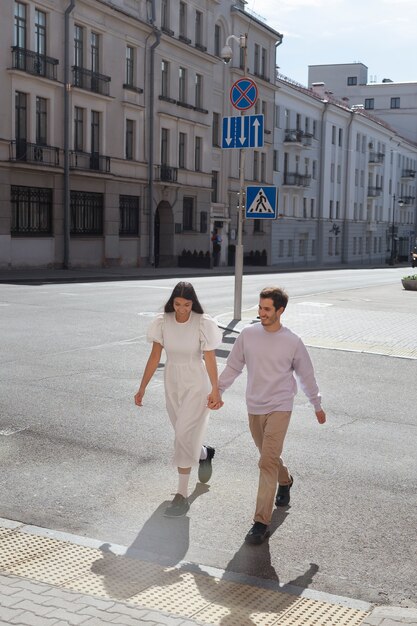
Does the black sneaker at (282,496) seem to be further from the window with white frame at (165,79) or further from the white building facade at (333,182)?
the white building facade at (333,182)

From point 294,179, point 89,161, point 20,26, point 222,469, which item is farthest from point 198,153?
point 222,469

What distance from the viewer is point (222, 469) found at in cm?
705

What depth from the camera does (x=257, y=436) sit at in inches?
228

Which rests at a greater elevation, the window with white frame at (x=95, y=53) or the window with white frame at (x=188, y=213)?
the window with white frame at (x=95, y=53)

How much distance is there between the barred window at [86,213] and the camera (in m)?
37.1

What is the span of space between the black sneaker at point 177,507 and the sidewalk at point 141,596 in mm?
690

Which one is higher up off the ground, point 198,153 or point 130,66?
point 130,66

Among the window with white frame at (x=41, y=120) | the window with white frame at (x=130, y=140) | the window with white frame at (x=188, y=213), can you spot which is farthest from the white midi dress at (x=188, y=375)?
the window with white frame at (x=188, y=213)

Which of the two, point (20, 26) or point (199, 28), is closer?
→ point (20, 26)

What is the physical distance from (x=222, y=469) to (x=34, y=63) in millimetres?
29957

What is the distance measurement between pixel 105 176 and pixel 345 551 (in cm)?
3405

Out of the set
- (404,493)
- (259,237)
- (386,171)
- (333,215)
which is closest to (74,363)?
(404,493)

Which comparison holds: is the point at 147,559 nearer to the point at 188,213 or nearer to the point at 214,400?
the point at 214,400

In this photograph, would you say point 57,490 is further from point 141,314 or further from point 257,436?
point 141,314
